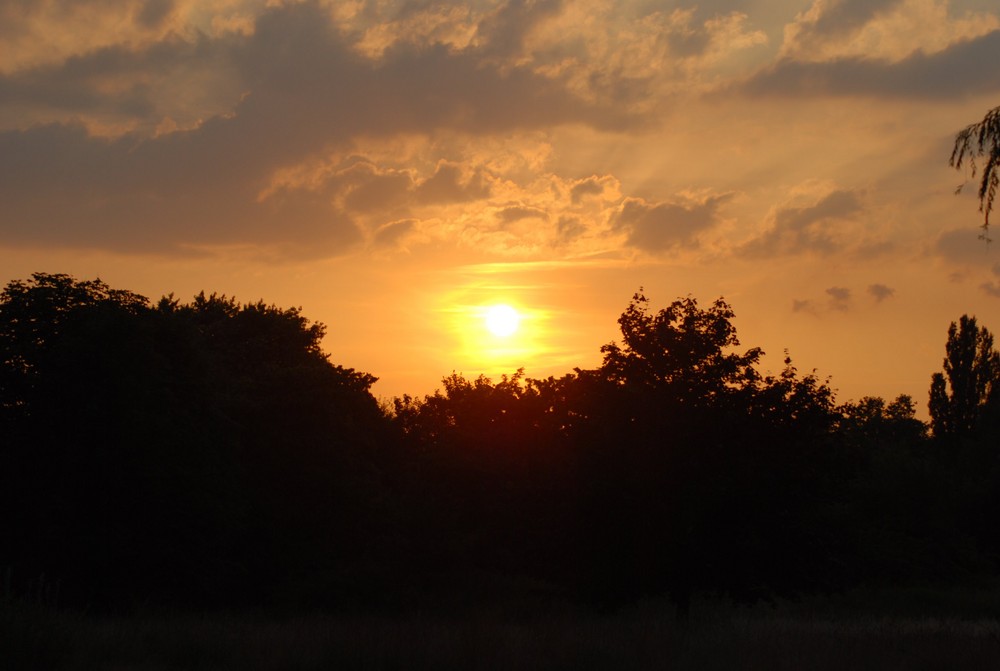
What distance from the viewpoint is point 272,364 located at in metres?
54.5

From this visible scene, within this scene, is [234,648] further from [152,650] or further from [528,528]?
[528,528]

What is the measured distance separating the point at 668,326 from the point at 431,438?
109 ft

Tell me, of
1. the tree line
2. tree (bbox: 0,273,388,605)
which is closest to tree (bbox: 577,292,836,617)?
the tree line

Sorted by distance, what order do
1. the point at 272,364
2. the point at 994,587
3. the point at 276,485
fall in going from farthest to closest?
the point at 272,364
the point at 994,587
the point at 276,485

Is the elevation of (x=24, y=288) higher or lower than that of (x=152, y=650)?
higher

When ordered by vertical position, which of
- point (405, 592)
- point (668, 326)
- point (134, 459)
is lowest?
point (405, 592)

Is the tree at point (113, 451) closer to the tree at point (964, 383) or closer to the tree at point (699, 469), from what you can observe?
the tree at point (699, 469)

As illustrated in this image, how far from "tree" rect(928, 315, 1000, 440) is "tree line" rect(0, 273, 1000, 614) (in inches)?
1328

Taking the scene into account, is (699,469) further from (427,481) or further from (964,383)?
(964,383)

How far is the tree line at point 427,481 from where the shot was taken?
82.9 ft

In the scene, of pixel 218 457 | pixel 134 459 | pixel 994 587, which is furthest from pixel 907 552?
pixel 134 459

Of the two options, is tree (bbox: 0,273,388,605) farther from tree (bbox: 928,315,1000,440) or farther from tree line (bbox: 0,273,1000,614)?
tree (bbox: 928,315,1000,440)

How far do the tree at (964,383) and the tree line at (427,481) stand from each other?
33.7m

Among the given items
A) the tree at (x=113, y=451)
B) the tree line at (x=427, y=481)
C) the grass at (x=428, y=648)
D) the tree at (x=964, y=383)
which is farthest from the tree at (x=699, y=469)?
the tree at (x=964, y=383)
